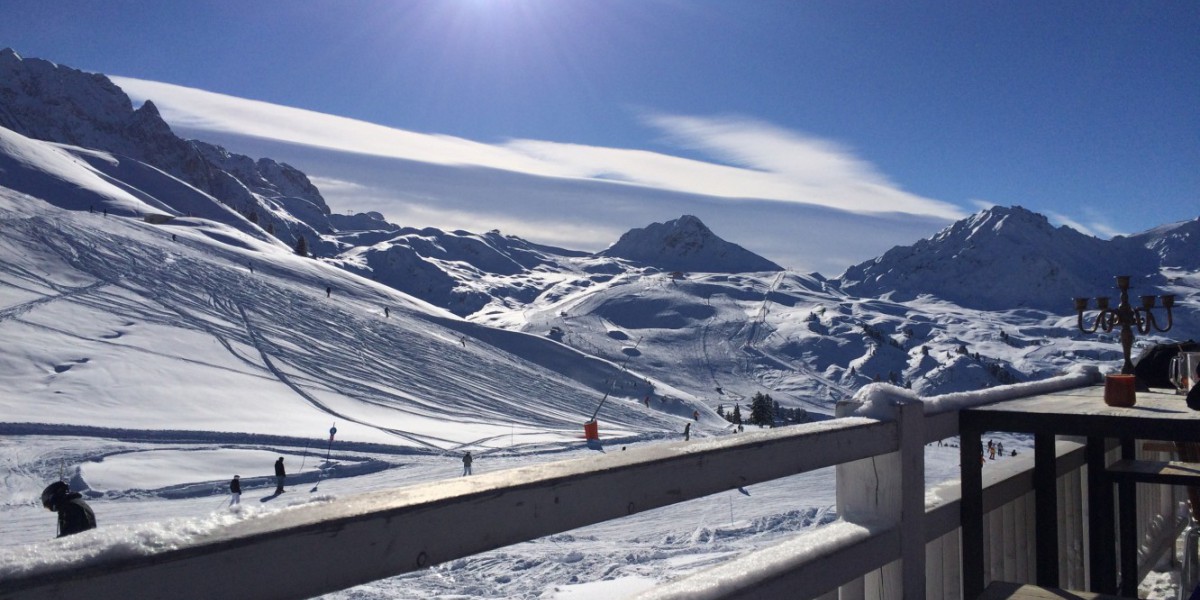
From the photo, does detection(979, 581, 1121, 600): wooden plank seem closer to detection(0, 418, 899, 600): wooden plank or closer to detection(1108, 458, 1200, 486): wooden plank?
detection(1108, 458, 1200, 486): wooden plank

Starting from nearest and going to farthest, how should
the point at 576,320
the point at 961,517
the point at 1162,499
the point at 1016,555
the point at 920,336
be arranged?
1. the point at 961,517
2. the point at 1016,555
3. the point at 1162,499
4. the point at 576,320
5. the point at 920,336

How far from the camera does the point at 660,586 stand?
1.57 m

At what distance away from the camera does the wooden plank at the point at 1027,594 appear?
2363 mm

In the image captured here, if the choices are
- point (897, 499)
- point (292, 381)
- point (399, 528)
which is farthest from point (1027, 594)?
point (292, 381)

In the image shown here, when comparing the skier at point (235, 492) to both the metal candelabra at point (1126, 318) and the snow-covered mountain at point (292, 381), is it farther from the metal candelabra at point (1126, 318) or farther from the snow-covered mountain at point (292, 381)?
the metal candelabra at point (1126, 318)

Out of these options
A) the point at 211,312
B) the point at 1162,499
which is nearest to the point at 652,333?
the point at 211,312

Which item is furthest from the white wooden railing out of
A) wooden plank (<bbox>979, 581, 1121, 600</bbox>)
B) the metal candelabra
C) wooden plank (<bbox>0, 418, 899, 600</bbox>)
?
the metal candelabra

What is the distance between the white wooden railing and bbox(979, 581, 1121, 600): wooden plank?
15 centimetres

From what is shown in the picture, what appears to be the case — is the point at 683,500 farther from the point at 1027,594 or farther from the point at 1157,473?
the point at 1157,473

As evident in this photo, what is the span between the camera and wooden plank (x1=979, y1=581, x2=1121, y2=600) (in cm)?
236

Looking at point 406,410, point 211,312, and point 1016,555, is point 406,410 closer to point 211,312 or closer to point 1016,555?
point 211,312

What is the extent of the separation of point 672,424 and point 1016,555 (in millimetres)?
35892

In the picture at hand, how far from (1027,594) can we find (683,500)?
130cm

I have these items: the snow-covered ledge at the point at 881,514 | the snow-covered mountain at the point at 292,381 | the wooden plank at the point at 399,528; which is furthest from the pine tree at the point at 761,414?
the wooden plank at the point at 399,528
